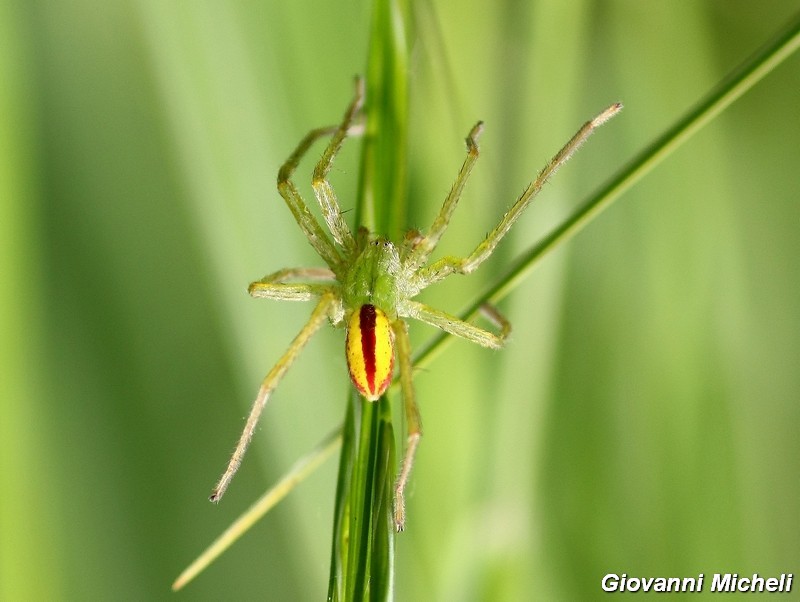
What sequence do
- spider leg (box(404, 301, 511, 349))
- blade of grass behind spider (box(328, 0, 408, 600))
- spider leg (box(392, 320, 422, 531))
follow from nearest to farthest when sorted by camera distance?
blade of grass behind spider (box(328, 0, 408, 600)) < spider leg (box(392, 320, 422, 531)) < spider leg (box(404, 301, 511, 349))

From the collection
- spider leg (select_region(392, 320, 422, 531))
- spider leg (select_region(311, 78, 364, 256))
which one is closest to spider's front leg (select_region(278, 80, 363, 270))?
spider leg (select_region(311, 78, 364, 256))

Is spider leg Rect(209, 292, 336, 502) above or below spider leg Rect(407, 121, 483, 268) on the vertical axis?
below

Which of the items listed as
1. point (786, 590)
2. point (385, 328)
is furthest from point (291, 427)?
point (786, 590)

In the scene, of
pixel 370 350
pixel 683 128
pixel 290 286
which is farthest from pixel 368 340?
pixel 683 128

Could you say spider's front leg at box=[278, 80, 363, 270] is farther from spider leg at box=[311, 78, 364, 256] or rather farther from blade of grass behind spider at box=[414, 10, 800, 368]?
blade of grass behind spider at box=[414, 10, 800, 368]

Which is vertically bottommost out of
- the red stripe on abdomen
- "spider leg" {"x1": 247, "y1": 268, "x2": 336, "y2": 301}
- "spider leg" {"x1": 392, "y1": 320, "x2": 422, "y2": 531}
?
"spider leg" {"x1": 392, "y1": 320, "x2": 422, "y2": 531}

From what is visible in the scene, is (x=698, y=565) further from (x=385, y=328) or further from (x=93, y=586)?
(x=93, y=586)
